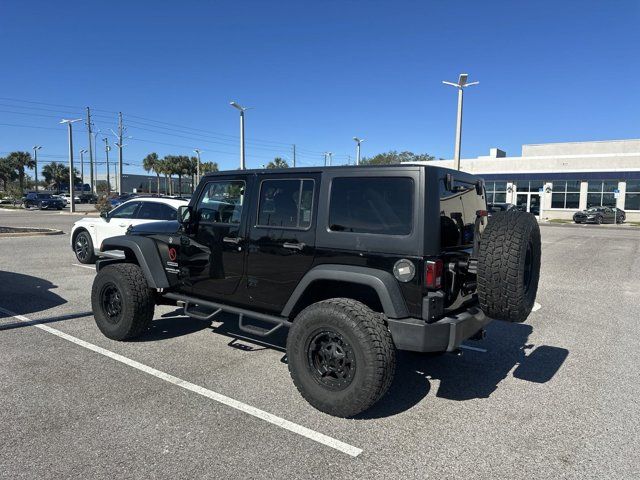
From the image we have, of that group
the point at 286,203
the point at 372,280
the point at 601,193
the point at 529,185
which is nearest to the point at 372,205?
the point at 372,280

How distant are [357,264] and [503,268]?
1.09 metres

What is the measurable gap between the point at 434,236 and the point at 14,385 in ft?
12.3

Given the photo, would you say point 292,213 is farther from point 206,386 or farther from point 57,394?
point 57,394

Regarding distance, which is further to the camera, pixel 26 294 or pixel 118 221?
pixel 118 221

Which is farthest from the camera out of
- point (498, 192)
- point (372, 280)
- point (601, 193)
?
point (498, 192)

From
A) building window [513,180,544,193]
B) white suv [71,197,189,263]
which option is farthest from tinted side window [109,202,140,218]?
building window [513,180,544,193]

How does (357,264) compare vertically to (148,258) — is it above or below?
above

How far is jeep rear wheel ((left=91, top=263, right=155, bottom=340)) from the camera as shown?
5.10 meters

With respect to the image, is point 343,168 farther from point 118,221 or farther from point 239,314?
point 118,221

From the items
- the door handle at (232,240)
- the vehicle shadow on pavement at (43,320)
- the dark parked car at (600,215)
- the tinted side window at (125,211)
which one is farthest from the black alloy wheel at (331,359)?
the dark parked car at (600,215)

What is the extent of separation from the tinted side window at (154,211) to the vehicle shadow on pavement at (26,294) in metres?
2.37

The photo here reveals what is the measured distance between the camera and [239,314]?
454 cm

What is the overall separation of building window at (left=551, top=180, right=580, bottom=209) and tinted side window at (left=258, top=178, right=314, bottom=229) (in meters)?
46.2

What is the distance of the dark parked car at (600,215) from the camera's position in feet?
123
